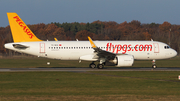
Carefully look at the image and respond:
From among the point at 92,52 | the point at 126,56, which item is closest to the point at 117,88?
the point at 126,56

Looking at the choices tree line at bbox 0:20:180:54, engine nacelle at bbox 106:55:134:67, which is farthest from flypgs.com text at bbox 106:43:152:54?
tree line at bbox 0:20:180:54

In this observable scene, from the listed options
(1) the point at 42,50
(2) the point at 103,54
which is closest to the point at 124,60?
(2) the point at 103,54

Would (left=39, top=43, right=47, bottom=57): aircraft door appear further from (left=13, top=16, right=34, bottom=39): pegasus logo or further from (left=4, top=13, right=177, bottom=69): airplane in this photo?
(left=13, top=16, right=34, bottom=39): pegasus logo

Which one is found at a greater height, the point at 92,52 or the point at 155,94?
the point at 92,52

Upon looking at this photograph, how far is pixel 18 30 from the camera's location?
37719 mm

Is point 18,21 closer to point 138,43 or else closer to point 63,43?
point 63,43

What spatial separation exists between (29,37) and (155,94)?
24.9 meters

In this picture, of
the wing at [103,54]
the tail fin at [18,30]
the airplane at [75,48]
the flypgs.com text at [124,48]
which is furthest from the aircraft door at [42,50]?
the flypgs.com text at [124,48]

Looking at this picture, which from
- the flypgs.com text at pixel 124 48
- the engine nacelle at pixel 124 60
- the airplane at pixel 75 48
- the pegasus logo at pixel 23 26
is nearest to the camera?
the engine nacelle at pixel 124 60

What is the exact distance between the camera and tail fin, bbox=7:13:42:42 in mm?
37625

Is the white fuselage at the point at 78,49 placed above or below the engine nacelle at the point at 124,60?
above

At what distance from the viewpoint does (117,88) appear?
19.2 m

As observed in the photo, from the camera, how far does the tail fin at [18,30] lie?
3762 cm

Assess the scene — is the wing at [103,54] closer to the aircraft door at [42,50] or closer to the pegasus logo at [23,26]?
the aircraft door at [42,50]
